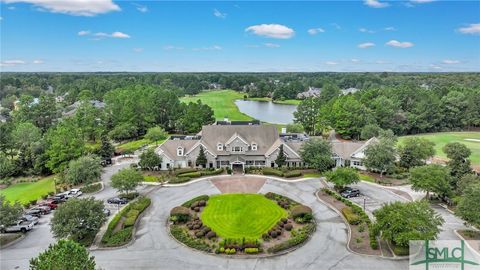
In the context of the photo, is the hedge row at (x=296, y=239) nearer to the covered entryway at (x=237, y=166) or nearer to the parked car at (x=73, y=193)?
the covered entryway at (x=237, y=166)

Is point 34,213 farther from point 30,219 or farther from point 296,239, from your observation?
point 296,239

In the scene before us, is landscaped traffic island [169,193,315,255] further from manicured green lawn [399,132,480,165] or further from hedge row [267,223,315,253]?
manicured green lawn [399,132,480,165]

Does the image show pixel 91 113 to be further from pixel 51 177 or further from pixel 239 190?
pixel 239 190

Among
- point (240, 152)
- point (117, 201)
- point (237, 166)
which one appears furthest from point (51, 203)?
point (240, 152)

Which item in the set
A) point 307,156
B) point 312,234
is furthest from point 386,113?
point 312,234

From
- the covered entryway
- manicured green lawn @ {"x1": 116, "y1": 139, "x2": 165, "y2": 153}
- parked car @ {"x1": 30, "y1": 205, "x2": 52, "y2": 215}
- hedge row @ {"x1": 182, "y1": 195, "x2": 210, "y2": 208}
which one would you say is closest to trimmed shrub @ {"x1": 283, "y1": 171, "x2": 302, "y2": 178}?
the covered entryway

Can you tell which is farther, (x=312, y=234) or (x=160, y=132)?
(x=160, y=132)
